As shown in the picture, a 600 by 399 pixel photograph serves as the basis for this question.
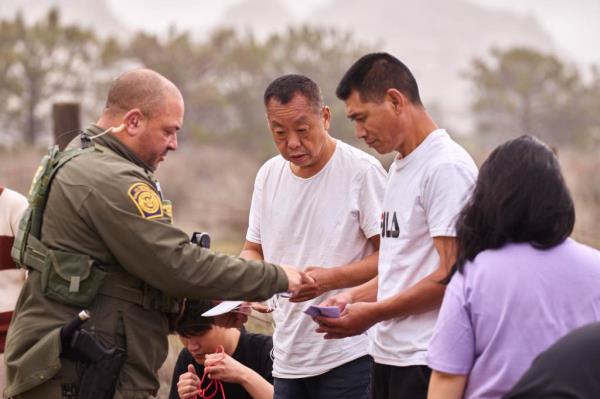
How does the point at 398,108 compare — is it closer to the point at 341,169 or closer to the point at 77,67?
the point at 341,169

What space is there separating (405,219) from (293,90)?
1.02 meters

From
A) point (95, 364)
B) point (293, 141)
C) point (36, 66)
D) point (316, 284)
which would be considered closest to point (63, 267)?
point (95, 364)

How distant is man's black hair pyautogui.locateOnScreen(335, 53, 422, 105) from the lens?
4180 millimetres

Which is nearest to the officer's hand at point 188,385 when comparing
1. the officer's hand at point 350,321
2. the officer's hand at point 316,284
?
the officer's hand at point 316,284

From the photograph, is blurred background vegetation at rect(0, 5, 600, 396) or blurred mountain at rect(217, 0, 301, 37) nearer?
blurred background vegetation at rect(0, 5, 600, 396)

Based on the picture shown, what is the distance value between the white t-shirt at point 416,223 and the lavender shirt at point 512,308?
58 cm

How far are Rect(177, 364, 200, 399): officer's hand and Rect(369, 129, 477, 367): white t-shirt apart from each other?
1.33m

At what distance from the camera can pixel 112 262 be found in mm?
4141

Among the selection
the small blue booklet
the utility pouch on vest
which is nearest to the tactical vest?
the utility pouch on vest

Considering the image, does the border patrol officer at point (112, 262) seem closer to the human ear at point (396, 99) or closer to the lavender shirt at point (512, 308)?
the human ear at point (396, 99)

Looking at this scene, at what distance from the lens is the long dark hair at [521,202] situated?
3191 mm

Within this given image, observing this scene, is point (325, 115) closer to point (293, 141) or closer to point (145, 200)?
point (293, 141)

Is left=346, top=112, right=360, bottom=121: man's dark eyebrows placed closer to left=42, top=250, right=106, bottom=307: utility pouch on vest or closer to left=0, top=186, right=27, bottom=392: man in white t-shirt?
left=42, top=250, right=106, bottom=307: utility pouch on vest

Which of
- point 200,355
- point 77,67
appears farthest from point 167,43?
point 200,355
